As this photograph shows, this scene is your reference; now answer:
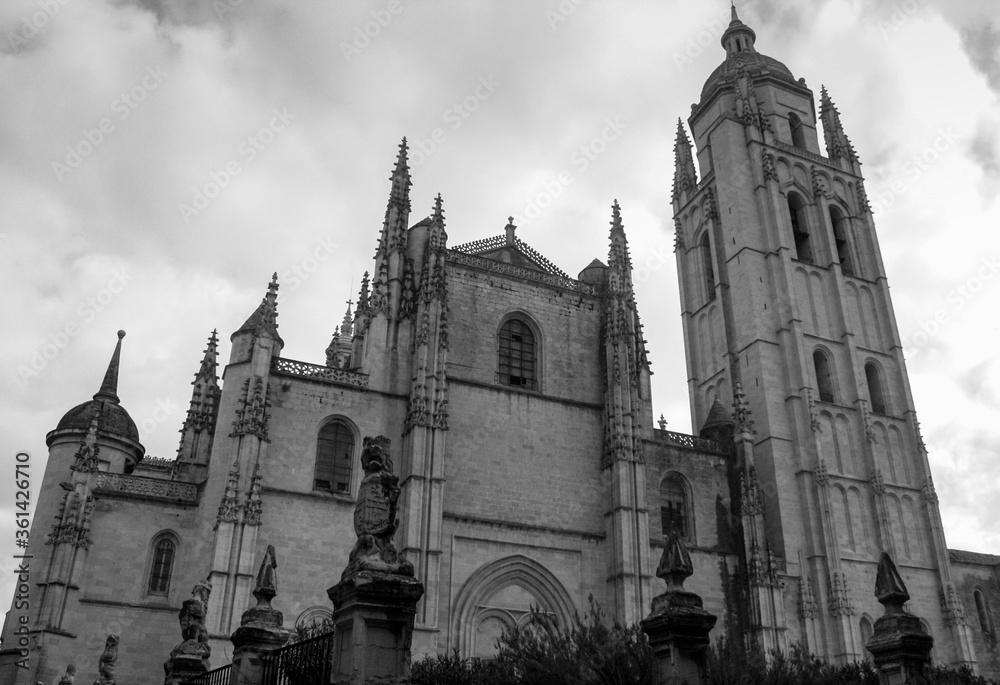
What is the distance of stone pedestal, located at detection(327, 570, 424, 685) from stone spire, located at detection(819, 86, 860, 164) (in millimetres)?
36884

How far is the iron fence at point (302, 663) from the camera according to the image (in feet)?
29.9

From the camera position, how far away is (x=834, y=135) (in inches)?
1570

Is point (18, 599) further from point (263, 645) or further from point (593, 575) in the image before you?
point (593, 575)

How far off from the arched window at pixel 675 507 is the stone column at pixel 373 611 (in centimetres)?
1973

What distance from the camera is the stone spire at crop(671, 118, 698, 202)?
40.5 metres

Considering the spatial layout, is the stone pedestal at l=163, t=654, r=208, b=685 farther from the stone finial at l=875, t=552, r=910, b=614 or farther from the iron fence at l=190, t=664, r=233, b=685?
the stone finial at l=875, t=552, r=910, b=614

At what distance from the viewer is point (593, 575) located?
82.1 feet

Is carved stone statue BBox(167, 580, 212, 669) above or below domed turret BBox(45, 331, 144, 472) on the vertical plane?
below

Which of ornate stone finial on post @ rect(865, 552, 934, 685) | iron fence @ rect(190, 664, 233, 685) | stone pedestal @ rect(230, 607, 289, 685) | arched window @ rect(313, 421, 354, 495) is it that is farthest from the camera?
arched window @ rect(313, 421, 354, 495)

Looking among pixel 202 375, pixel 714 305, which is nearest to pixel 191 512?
pixel 202 375

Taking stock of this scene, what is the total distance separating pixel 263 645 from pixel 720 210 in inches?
1205

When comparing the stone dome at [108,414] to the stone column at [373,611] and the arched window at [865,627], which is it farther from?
the arched window at [865,627]

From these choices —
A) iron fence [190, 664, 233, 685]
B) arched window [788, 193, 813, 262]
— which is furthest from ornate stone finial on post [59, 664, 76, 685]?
arched window [788, 193, 813, 262]

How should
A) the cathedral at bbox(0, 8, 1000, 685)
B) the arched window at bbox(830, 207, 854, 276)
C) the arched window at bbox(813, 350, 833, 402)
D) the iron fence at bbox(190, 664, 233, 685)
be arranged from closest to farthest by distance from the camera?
the iron fence at bbox(190, 664, 233, 685) → the cathedral at bbox(0, 8, 1000, 685) → the arched window at bbox(813, 350, 833, 402) → the arched window at bbox(830, 207, 854, 276)
